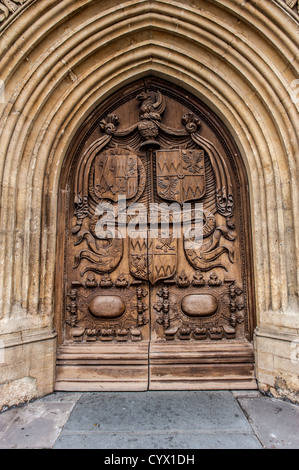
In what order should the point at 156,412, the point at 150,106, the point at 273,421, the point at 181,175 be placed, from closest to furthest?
the point at 273,421
the point at 156,412
the point at 181,175
the point at 150,106

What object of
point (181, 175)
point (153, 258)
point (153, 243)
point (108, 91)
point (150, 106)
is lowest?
point (153, 258)

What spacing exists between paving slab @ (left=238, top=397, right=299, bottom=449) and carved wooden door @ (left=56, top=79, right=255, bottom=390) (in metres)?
0.36

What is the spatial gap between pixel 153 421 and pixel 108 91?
3.87 metres

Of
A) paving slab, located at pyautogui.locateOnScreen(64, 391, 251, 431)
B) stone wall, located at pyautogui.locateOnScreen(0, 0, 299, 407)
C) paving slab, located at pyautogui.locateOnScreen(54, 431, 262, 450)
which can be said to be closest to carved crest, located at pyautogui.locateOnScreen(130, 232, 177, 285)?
stone wall, located at pyautogui.locateOnScreen(0, 0, 299, 407)

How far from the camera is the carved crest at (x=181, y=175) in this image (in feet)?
11.8

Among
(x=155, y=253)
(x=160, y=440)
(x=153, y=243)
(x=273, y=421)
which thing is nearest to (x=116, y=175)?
(x=153, y=243)

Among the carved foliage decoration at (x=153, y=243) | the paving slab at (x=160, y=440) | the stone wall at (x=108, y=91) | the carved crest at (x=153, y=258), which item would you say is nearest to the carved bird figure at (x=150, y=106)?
the carved foliage decoration at (x=153, y=243)

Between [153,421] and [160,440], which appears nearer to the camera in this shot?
[160,440]

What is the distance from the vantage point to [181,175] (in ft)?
11.9

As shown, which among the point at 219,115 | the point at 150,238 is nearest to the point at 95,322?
the point at 150,238

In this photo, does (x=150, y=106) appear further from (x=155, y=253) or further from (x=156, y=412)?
(x=156, y=412)

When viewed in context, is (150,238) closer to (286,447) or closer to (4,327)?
(4,327)
